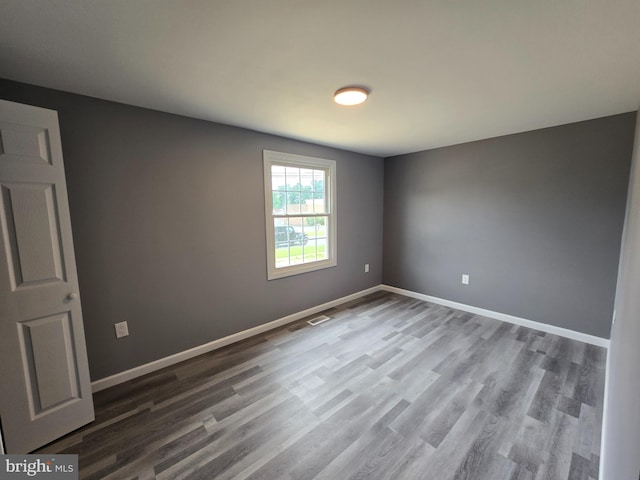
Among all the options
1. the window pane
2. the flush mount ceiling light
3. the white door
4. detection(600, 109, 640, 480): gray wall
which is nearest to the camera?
detection(600, 109, 640, 480): gray wall

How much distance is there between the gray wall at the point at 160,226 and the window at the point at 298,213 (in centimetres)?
13

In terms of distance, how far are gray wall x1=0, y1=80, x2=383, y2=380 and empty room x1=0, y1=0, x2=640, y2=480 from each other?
18mm

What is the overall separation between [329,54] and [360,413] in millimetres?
2361

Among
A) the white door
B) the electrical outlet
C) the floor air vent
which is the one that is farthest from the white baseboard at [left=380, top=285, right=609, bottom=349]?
the white door

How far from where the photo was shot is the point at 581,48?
141 centimetres

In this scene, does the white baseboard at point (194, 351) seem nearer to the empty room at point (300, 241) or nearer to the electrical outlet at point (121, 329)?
the empty room at point (300, 241)

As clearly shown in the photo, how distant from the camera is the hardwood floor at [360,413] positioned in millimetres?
1447

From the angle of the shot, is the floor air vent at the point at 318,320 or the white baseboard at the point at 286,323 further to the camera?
the floor air vent at the point at 318,320

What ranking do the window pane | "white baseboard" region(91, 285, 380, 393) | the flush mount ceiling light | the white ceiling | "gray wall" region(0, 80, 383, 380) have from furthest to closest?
1. the window pane
2. "white baseboard" region(91, 285, 380, 393)
3. "gray wall" region(0, 80, 383, 380)
4. the flush mount ceiling light
5. the white ceiling

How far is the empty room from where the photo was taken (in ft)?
4.33

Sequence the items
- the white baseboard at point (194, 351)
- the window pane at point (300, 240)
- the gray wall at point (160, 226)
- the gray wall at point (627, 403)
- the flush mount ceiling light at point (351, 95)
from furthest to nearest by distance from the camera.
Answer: the window pane at point (300, 240) < the white baseboard at point (194, 351) < the gray wall at point (160, 226) < the flush mount ceiling light at point (351, 95) < the gray wall at point (627, 403)

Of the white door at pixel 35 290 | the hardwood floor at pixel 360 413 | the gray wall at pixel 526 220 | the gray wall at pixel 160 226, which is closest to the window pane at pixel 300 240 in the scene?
the gray wall at pixel 160 226

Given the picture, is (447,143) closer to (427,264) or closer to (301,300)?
(427,264)

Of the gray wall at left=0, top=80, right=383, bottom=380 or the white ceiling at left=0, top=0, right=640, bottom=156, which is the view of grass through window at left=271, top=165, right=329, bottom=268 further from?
the white ceiling at left=0, top=0, right=640, bottom=156
